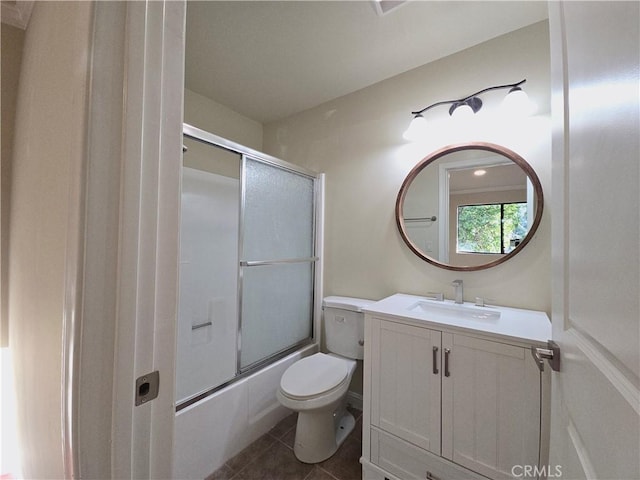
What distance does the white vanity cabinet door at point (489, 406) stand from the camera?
1.04 m

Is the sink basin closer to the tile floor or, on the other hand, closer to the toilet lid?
the toilet lid

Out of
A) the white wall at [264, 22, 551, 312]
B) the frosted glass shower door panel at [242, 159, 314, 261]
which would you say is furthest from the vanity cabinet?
the frosted glass shower door panel at [242, 159, 314, 261]

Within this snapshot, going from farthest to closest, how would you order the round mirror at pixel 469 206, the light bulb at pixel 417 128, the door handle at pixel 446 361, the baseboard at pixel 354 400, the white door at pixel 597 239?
the baseboard at pixel 354 400 < the light bulb at pixel 417 128 < the round mirror at pixel 469 206 < the door handle at pixel 446 361 < the white door at pixel 597 239

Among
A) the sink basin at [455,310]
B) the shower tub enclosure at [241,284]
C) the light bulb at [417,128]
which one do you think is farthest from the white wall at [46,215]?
the light bulb at [417,128]

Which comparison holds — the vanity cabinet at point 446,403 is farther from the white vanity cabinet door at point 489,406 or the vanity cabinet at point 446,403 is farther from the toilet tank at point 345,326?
the toilet tank at point 345,326

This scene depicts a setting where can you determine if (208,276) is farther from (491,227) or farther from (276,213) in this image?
(491,227)

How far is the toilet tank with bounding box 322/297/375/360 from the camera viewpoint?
6.01 feet

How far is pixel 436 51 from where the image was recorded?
5.41 feet

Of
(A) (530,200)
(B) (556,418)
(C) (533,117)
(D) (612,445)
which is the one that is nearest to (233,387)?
(B) (556,418)

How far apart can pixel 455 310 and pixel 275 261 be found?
4.10 feet

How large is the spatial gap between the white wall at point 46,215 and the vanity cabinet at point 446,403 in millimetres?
1237

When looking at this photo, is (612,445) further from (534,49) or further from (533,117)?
(534,49)

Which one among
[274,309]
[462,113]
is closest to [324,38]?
[462,113]

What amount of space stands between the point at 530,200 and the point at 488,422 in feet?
3.85
